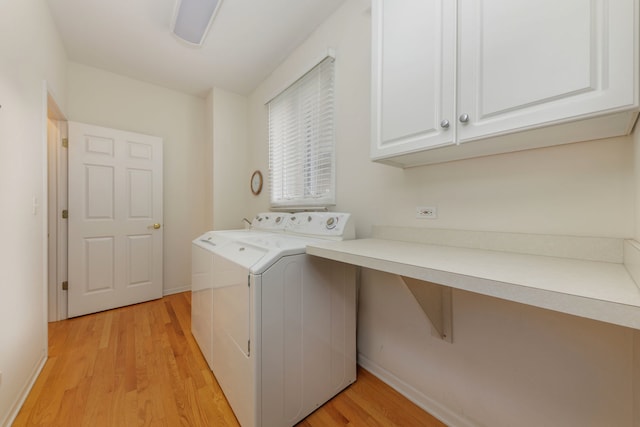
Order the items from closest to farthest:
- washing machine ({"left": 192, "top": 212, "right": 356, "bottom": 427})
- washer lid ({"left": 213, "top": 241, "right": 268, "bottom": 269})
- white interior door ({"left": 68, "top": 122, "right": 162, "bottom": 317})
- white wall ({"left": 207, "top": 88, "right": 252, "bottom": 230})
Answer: washing machine ({"left": 192, "top": 212, "right": 356, "bottom": 427})
washer lid ({"left": 213, "top": 241, "right": 268, "bottom": 269})
white interior door ({"left": 68, "top": 122, "right": 162, "bottom": 317})
white wall ({"left": 207, "top": 88, "right": 252, "bottom": 230})

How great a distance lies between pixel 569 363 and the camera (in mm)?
936

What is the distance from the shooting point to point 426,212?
54.6 inches

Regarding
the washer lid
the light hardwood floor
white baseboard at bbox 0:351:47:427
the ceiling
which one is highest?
the ceiling

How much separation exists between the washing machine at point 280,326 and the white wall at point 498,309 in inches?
10.5

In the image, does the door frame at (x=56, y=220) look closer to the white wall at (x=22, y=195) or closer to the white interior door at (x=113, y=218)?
the white interior door at (x=113, y=218)

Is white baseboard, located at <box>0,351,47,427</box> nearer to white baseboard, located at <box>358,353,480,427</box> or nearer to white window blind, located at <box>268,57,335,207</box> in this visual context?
white baseboard, located at <box>358,353,480,427</box>

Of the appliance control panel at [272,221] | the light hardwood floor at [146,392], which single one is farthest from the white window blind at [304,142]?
the light hardwood floor at [146,392]

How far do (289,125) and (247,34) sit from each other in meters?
0.81

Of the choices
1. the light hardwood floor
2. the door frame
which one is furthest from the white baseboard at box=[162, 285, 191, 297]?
the light hardwood floor

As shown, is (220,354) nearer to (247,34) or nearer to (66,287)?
(66,287)

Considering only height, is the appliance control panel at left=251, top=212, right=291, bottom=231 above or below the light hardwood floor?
above

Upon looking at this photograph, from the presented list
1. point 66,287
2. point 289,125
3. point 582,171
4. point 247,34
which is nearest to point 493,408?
point 582,171

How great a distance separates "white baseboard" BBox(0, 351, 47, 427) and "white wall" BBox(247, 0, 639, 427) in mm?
1870

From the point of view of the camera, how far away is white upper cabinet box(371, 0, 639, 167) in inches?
26.9
